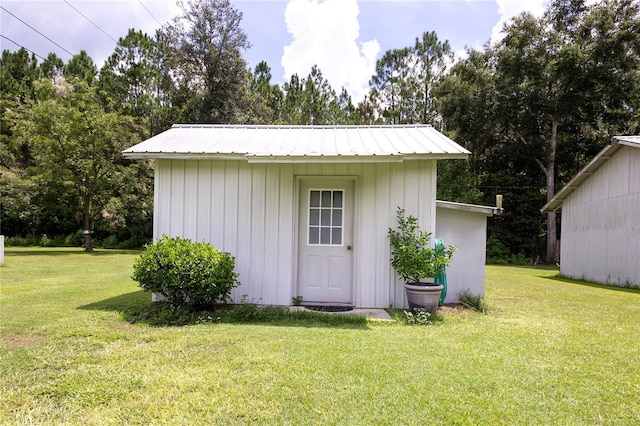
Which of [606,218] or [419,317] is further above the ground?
[606,218]

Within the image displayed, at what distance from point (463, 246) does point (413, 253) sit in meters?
1.83

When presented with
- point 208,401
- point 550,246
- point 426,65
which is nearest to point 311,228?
point 208,401

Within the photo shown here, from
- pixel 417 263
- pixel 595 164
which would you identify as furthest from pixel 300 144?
pixel 595 164

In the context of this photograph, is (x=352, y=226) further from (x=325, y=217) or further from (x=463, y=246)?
(x=463, y=246)

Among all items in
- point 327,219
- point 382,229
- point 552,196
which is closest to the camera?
point 382,229

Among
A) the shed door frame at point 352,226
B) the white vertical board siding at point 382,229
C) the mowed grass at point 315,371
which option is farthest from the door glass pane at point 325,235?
the mowed grass at point 315,371

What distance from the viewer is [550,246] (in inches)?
743

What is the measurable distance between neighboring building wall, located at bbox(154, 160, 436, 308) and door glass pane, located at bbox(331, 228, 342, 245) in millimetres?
288

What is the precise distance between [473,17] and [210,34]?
1579 cm

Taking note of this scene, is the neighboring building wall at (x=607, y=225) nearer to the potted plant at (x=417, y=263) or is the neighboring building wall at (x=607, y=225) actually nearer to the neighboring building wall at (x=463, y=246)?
the neighboring building wall at (x=463, y=246)

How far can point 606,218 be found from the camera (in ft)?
38.2

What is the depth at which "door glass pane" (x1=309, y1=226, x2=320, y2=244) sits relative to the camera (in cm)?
643

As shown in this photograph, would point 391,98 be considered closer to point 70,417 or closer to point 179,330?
point 179,330

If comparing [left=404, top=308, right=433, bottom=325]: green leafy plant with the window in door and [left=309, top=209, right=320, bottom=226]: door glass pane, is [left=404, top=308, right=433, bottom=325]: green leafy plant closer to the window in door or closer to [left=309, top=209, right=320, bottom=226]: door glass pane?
the window in door
